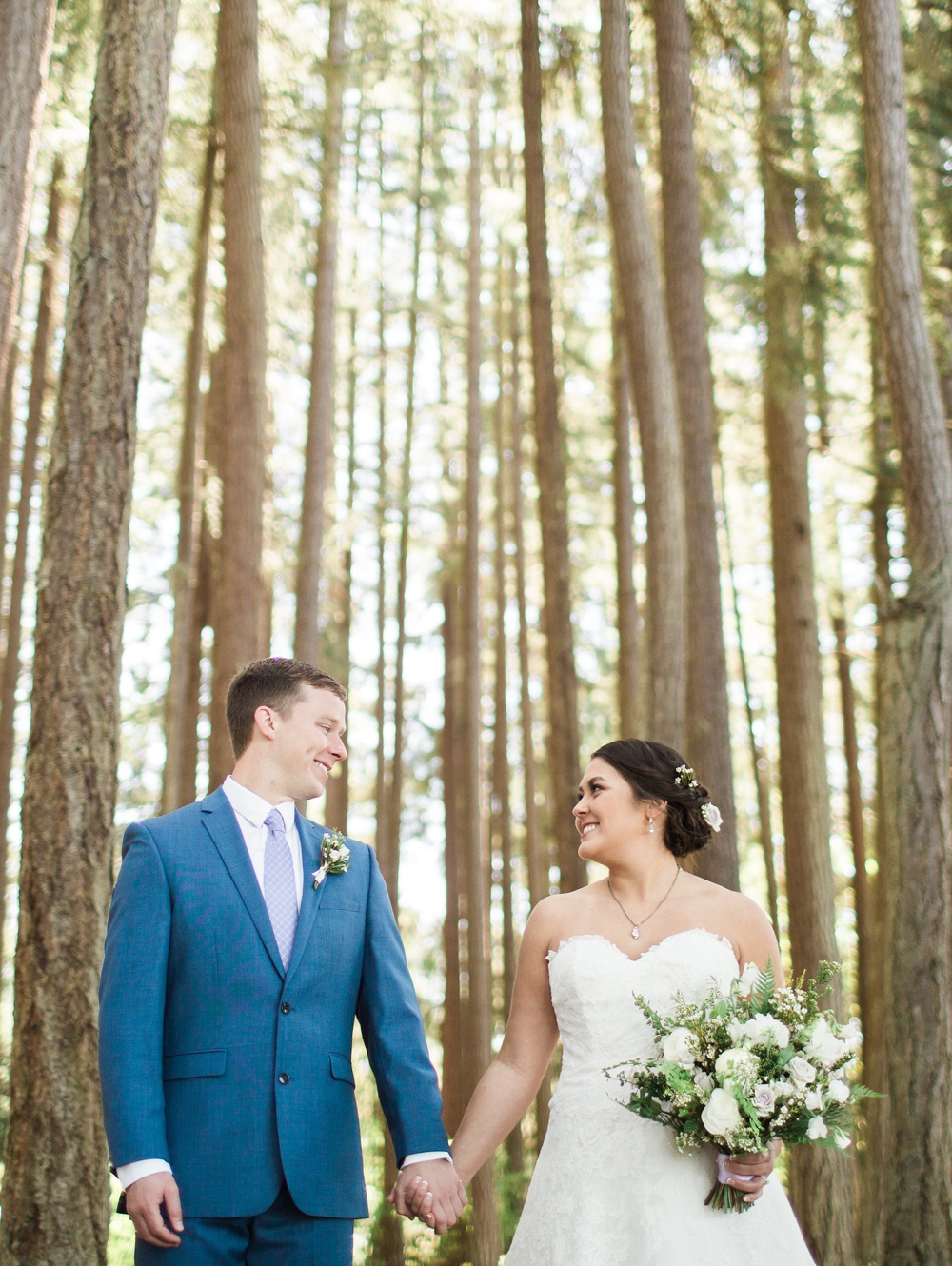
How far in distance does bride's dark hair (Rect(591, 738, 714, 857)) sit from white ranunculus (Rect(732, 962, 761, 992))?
0.64 meters

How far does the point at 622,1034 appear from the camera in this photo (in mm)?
3762

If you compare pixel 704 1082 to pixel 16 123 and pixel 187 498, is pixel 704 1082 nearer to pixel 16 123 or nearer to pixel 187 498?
pixel 16 123

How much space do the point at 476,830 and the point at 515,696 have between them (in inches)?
314

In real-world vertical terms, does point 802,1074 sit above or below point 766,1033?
below

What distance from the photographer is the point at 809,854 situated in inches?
346

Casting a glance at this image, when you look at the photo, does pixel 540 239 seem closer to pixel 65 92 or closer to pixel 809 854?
pixel 65 92

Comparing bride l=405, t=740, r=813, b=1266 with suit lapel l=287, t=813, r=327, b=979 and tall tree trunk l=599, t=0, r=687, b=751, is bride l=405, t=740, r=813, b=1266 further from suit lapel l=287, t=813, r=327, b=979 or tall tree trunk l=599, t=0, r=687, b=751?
tall tree trunk l=599, t=0, r=687, b=751

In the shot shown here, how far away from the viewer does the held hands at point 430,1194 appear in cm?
326

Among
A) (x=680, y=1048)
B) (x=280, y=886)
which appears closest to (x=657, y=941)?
(x=680, y=1048)

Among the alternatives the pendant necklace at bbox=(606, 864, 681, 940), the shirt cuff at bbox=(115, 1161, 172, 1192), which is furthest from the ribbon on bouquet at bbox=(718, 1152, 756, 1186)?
the shirt cuff at bbox=(115, 1161, 172, 1192)

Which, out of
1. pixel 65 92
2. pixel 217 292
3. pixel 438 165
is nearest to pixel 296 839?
pixel 65 92

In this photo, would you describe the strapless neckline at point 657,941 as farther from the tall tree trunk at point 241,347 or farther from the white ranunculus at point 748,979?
the tall tree trunk at point 241,347

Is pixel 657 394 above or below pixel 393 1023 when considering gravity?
above

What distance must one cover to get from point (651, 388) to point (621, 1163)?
5.57m
